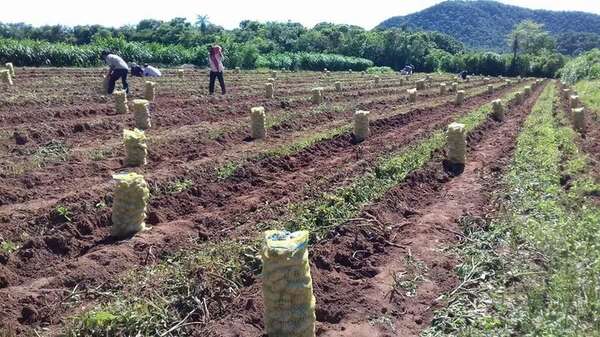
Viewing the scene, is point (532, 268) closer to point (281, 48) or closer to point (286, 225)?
point (286, 225)

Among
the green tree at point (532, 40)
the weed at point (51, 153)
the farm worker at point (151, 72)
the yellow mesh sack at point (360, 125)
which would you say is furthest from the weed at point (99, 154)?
the green tree at point (532, 40)

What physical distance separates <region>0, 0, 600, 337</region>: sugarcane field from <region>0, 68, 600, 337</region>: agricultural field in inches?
1.1

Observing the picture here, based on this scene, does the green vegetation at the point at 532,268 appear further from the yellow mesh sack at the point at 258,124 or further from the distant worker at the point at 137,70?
the distant worker at the point at 137,70

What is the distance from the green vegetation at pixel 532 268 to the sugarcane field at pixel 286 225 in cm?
2

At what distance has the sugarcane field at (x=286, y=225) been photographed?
15.6ft

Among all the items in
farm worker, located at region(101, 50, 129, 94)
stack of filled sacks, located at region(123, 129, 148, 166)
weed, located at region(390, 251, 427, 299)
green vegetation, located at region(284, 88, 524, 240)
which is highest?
farm worker, located at region(101, 50, 129, 94)

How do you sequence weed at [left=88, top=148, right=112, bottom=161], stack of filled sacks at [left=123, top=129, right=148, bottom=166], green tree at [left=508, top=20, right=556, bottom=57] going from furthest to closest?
green tree at [left=508, top=20, right=556, bottom=57], weed at [left=88, top=148, right=112, bottom=161], stack of filled sacks at [left=123, top=129, right=148, bottom=166]

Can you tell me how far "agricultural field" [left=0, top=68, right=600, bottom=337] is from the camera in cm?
500

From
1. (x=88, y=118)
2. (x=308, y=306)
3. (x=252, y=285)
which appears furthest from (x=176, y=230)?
(x=88, y=118)

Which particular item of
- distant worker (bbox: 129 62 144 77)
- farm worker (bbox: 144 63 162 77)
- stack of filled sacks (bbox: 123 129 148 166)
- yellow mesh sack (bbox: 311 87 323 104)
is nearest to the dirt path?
stack of filled sacks (bbox: 123 129 148 166)

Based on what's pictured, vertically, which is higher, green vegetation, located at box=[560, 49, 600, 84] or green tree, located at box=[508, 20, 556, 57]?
green tree, located at box=[508, 20, 556, 57]

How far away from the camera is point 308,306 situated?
4391 mm

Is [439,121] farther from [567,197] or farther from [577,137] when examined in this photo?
[567,197]

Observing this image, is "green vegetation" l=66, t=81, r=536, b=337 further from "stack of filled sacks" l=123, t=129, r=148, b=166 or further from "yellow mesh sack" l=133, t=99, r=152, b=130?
"yellow mesh sack" l=133, t=99, r=152, b=130
